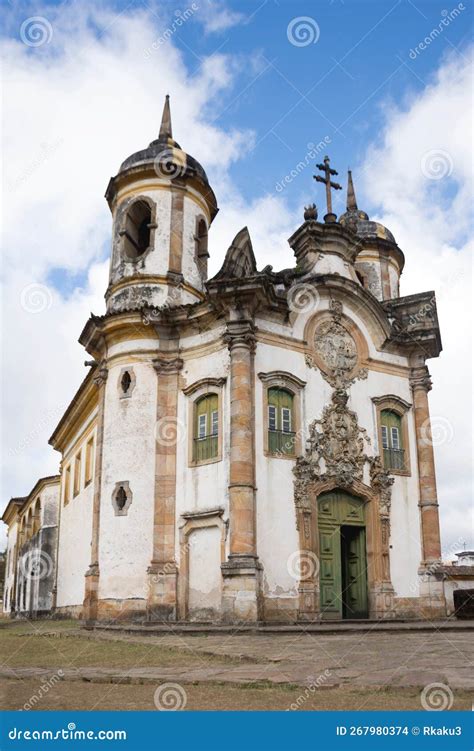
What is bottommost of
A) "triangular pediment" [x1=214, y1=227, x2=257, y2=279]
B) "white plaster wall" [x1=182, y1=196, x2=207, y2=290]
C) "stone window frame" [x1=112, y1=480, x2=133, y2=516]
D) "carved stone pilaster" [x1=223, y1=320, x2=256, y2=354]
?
"stone window frame" [x1=112, y1=480, x2=133, y2=516]

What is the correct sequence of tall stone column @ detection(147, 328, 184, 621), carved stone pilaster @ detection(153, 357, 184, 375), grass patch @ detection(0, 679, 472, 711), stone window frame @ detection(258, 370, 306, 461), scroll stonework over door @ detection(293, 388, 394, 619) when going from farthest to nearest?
carved stone pilaster @ detection(153, 357, 184, 375)
scroll stonework over door @ detection(293, 388, 394, 619)
stone window frame @ detection(258, 370, 306, 461)
tall stone column @ detection(147, 328, 184, 621)
grass patch @ detection(0, 679, 472, 711)

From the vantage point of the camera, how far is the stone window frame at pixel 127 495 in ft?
59.6

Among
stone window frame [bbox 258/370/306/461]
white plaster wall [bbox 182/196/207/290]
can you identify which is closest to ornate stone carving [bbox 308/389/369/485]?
stone window frame [bbox 258/370/306/461]

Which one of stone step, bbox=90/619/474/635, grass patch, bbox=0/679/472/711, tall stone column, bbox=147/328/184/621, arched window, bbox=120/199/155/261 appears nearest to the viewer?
grass patch, bbox=0/679/472/711

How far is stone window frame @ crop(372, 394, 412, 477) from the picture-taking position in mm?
19778

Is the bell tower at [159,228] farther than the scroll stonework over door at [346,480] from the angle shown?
Yes

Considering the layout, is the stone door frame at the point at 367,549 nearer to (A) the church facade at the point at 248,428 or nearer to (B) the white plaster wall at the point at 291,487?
(A) the church facade at the point at 248,428

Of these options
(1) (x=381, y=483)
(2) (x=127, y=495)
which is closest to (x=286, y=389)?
(1) (x=381, y=483)

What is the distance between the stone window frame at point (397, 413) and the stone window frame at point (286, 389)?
8.87 feet

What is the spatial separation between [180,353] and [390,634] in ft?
29.3

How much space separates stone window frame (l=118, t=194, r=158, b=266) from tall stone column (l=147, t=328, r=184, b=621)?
298cm

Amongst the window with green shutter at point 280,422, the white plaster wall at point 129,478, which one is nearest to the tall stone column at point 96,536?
the white plaster wall at point 129,478

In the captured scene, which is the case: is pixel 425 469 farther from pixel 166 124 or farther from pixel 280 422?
pixel 166 124

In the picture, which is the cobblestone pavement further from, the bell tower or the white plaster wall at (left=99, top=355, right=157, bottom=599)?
the bell tower
